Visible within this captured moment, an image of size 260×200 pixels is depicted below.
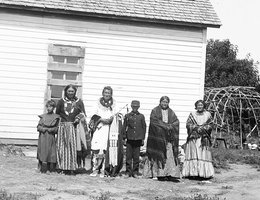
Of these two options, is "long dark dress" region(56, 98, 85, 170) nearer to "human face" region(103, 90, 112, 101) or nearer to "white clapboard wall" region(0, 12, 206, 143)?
"human face" region(103, 90, 112, 101)

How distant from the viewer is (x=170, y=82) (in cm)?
1377

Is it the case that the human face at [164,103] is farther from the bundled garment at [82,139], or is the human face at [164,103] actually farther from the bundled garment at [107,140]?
the bundled garment at [82,139]

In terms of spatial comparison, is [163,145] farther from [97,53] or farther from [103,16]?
[103,16]

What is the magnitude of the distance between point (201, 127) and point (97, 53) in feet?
14.7

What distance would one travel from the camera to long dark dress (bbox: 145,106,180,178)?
30.8 ft

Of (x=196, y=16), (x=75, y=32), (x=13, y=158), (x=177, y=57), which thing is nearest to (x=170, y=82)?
(x=177, y=57)

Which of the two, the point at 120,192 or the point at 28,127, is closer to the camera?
the point at 120,192

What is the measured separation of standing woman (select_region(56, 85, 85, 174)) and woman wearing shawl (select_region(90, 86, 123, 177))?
1.20 feet

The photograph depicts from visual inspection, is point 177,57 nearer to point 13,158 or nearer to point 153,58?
point 153,58

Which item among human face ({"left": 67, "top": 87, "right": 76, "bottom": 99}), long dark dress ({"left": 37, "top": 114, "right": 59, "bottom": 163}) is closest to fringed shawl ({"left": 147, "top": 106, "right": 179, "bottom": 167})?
human face ({"left": 67, "top": 87, "right": 76, "bottom": 99})

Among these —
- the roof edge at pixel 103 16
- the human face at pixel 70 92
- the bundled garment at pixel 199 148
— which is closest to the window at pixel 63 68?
the roof edge at pixel 103 16

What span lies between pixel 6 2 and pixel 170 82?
4906 millimetres

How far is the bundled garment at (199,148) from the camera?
9.81m

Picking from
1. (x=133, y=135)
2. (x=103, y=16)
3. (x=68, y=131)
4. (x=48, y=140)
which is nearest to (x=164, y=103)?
(x=133, y=135)
